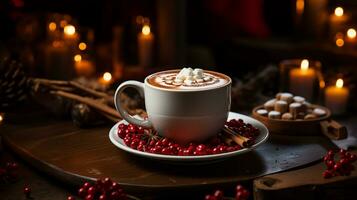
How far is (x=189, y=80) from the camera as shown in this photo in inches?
42.0

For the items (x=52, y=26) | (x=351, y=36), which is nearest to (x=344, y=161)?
(x=351, y=36)

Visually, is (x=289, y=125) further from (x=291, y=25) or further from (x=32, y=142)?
(x=291, y=25)

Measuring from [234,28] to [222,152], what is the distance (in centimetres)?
204

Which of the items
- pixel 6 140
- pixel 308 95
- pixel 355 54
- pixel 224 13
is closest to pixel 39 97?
pixel 6 140

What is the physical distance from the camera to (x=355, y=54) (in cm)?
229

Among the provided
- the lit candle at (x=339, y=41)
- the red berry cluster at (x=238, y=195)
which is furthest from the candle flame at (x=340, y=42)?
the red berry cluster at (x=238, y=195)

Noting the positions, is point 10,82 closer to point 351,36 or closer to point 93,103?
point 93,103

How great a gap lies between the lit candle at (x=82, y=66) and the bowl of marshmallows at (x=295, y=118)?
97 centimetres

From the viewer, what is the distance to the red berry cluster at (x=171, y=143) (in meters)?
1.02

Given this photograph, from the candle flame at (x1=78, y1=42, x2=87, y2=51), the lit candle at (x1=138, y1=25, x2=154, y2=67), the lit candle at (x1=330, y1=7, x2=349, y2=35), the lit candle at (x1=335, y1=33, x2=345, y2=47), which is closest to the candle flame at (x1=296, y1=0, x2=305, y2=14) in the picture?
the lit candle at (x1=330, y1=7, x2=349, y2=35)

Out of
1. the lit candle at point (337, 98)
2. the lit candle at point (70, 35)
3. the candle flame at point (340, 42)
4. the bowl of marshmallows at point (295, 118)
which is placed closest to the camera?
the bowl of marshmallows at point (295, 118)

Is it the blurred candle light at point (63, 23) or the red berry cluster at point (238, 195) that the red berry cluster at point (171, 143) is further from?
the blurred candle light at point (63, 23)

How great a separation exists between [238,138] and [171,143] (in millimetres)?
128

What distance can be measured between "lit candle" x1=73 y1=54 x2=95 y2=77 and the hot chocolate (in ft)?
3.37
